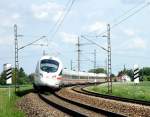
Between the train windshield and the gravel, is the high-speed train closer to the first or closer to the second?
the train windshield

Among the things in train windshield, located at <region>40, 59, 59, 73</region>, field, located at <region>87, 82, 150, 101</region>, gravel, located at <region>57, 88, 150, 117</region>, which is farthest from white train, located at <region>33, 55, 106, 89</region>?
gravel, located at <region>57, 88, 150, 117</region>

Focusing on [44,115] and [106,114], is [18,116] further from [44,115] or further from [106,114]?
[106,114]

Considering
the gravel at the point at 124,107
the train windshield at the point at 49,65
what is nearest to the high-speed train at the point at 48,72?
the train windshield at the point at 49,65

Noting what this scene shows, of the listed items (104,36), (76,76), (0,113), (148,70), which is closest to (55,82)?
(104,36)

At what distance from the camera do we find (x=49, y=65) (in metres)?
49.5

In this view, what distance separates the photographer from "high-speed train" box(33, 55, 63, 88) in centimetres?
4894

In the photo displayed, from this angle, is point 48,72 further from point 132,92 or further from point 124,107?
point 124,107

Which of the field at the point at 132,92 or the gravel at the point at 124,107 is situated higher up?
the field at the point at 132,92

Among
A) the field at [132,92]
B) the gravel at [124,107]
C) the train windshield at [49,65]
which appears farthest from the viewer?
the train windshield at [49,65]

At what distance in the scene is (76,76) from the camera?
93.6 meters

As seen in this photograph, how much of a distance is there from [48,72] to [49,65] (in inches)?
29.5

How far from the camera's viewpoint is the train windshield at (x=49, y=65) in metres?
49.2

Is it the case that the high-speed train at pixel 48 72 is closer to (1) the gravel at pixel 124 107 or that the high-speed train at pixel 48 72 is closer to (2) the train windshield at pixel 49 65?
(2) the train windshield at pixel 49 65

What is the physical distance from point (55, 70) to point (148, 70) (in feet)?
497
